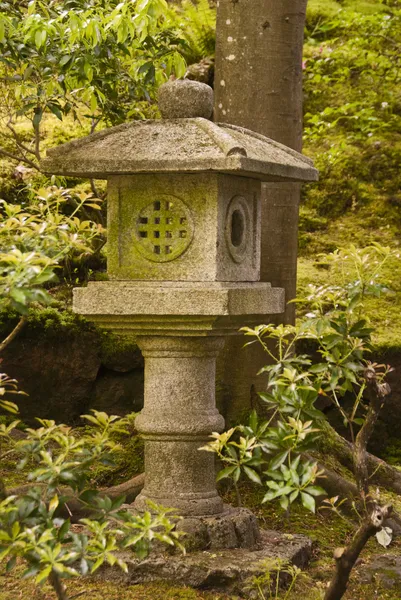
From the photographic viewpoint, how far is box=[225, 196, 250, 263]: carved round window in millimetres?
5105

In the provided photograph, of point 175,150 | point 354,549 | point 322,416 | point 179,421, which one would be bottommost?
point 354,549

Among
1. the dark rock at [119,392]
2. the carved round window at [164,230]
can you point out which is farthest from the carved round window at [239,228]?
the dark rock at [119,392]

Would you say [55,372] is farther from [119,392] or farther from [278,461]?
[278,461]

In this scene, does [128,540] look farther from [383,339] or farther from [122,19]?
[383,339]

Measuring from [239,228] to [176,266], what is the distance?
1.62 feet

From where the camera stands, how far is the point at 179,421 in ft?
16.5

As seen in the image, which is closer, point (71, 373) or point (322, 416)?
point (322, 416)

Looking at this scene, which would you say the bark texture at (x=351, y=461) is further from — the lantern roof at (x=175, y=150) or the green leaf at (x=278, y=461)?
the green leaf at (x=278, y=461)

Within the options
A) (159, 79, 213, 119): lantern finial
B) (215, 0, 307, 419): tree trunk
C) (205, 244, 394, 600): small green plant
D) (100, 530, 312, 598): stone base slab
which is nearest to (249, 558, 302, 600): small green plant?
(100, 530, 312, 598): stone base slab

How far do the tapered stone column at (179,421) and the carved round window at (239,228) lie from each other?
48cm

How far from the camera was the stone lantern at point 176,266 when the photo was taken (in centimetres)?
479

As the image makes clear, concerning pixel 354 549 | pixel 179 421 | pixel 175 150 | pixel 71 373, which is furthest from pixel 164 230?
pixel 71 373

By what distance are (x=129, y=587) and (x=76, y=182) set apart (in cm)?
441

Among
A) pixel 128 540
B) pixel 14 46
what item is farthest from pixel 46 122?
pixel 128 540
